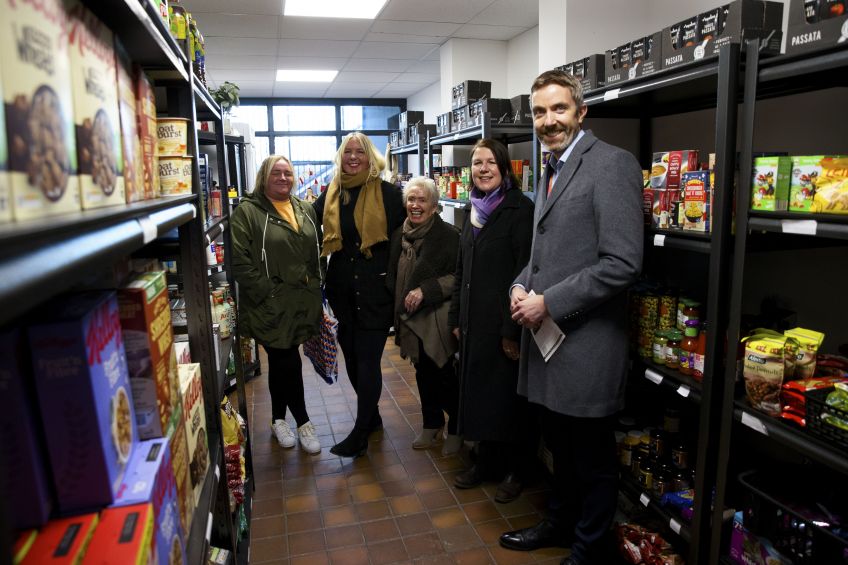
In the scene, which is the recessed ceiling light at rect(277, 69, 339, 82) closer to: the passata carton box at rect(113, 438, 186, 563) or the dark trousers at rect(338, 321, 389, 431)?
the dark trousers at rect(338, 321, 389, 431)

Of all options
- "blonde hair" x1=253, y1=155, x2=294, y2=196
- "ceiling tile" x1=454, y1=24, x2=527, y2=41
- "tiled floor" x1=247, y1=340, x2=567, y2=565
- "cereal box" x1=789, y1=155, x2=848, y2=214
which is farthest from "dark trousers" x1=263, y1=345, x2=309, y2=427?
"ceiling tile" x1=454, y1=24, x2=527, y2=41

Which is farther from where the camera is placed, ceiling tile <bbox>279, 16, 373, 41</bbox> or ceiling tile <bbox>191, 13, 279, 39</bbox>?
ceiling tile <bbox>279, 16, 373, 41</bbox>

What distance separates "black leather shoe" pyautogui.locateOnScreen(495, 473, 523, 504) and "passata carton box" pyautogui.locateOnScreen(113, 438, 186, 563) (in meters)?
2.17

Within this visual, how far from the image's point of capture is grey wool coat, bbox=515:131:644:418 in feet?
6.36

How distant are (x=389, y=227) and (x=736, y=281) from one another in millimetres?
1941

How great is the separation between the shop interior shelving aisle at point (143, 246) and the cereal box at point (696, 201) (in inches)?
62.0

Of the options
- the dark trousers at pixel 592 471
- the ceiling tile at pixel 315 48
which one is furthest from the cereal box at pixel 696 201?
the ceiling tile at pixel 315 48

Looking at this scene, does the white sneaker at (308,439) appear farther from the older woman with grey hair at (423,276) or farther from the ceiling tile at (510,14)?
the ceiling tile at (510,14)

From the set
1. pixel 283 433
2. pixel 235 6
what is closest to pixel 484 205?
pixel 283 433

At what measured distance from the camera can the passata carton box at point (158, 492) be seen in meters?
0.78

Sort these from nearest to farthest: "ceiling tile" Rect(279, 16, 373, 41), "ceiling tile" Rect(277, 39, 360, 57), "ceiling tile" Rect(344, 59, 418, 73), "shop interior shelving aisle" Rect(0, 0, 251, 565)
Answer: "shop interior shelving aisle" Rect(0, 0, 251, 565) → "ceiling tile" Rect(279, 16, 373, 41) → "ceiling tile" Rect(277, 39, 360, 57) → "ceiling tile" Rect(344, 59, 418, 73)

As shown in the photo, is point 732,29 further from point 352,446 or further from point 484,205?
point 352,446

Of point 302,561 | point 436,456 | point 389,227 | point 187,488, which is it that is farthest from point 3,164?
point 436,456

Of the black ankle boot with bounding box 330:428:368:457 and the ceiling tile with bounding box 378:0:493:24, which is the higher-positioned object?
the ceiling tile with bounding box 378:0:493:24
